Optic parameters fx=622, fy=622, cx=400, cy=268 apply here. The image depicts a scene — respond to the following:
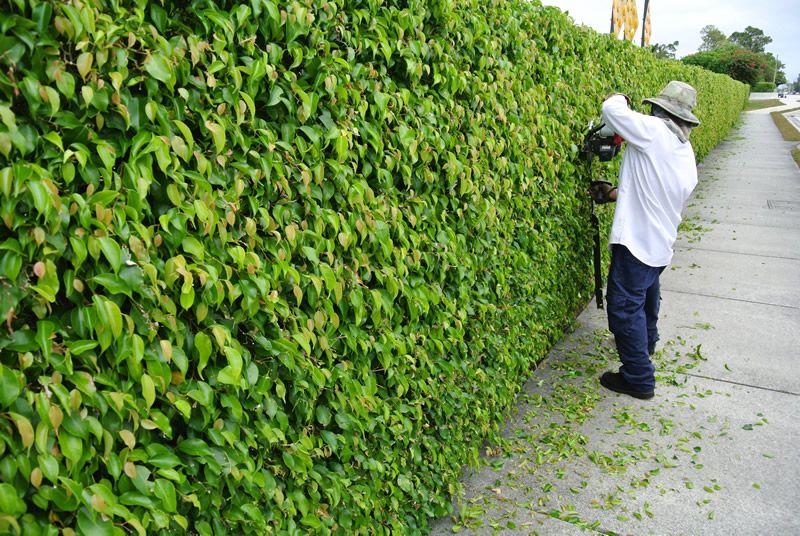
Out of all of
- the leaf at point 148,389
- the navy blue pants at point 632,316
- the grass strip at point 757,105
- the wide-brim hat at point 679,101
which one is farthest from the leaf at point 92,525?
the grass strip at point 757,105

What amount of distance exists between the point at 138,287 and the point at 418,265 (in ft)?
4.63

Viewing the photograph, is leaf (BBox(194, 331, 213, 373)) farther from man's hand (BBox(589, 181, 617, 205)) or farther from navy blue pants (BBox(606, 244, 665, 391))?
man's hand (BBox(589, 181, 617, 205))

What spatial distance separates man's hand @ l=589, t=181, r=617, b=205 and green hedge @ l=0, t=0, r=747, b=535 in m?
1.81

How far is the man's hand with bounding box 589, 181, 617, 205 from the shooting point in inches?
194

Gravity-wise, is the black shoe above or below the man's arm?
below

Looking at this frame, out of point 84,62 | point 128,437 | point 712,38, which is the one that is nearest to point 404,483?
point 128,437

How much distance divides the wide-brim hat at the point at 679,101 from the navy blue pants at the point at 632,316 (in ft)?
3.34

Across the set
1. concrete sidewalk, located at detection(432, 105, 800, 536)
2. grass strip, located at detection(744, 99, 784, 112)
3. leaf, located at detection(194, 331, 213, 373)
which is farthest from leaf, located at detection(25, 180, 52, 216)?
grass strip, located at detection(744, 99, 784, 112)

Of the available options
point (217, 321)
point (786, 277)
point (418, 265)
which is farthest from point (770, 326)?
point (217, 321)

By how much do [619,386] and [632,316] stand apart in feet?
1.76

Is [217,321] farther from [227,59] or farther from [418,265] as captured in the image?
[418,265]

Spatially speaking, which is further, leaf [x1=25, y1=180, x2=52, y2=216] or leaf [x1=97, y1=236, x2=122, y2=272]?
leaf [x1=97, y1=236, x2=122, y2=272]

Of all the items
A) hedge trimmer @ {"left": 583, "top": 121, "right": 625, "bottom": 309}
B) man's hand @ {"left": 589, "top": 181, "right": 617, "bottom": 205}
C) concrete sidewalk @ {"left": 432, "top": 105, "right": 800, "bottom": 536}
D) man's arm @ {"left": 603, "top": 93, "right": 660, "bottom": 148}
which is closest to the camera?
concrete sidewalk @ {"left": 432, "top": 105, "right": 800, "bottom": 536}

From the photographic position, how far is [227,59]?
1.72 m
